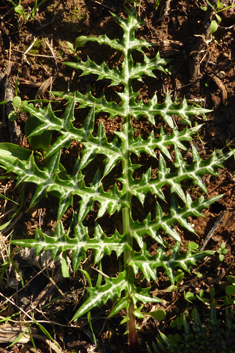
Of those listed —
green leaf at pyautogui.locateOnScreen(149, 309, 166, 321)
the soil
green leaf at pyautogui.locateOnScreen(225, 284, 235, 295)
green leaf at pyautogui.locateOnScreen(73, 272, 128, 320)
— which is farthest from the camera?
the soil

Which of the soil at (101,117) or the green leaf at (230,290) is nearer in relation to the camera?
the green leaf at (230,290)

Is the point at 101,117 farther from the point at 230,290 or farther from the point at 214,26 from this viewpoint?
the point at 230,290

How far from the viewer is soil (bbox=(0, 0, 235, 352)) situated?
3227 mm

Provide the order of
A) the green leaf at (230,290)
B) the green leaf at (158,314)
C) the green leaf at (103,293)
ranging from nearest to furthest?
the green leaf at (103,293) < the green leaf at (158,314) < the green leaf at (230,290)

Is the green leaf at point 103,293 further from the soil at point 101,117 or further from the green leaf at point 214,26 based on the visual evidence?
the green leaf at point 214,26

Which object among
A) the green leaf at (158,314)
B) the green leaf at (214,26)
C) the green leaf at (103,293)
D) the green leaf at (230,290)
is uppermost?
the green leaf at (214,26)

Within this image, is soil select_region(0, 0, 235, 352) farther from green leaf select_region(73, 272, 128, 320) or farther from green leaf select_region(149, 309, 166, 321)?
green leaf select_region(73, 272, 128, 320)

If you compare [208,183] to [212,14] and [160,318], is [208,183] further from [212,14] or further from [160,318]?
[212,14]

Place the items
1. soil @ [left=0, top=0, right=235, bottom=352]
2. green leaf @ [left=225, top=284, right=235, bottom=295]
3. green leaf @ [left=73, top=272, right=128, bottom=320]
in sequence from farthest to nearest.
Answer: soil @ [left=0, top=0, right=235, bottom=352] < green leaf @ [left=225, top=284, right=235, bottom=295] < green leaf @ [left=73, top=272, right=128, bottom=320]

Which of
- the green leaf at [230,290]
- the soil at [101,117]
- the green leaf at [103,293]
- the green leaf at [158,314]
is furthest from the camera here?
the soil at [101,117]

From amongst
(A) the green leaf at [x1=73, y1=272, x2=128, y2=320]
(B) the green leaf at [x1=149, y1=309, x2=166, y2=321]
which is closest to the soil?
(B) the green leaf at [x1=149, y1=309, x2=166, y2=321]

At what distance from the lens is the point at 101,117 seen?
10.7 ft

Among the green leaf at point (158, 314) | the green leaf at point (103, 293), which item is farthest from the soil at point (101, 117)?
the green leaf at point (103, 293)

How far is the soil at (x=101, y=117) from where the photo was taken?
3227mm
